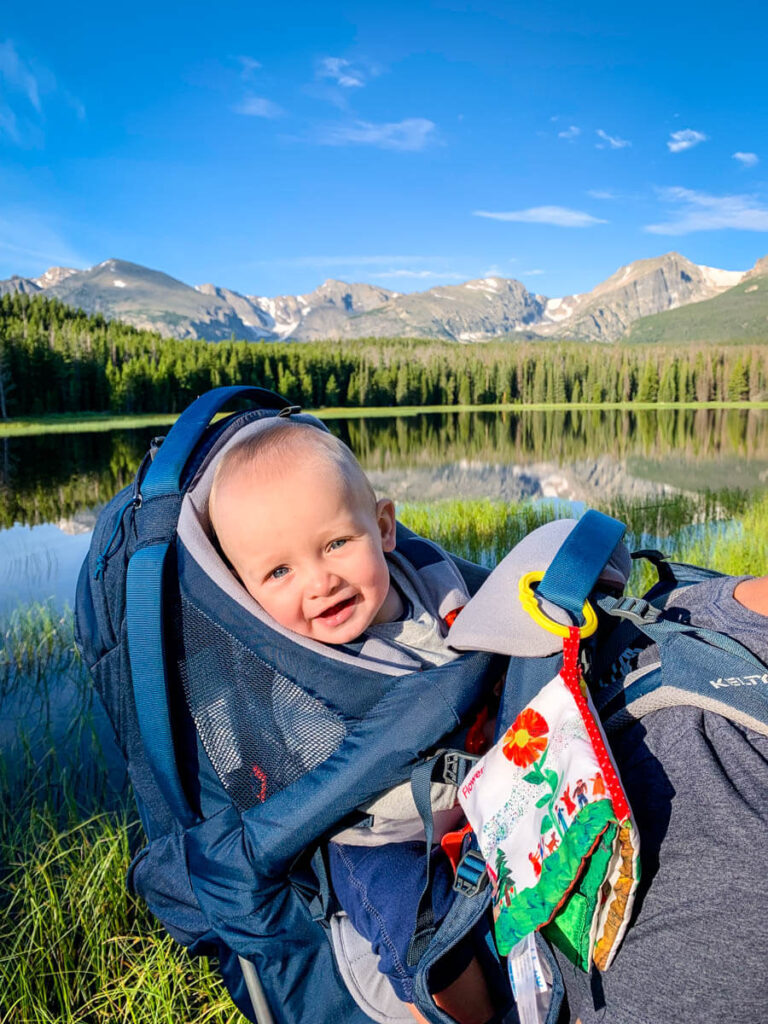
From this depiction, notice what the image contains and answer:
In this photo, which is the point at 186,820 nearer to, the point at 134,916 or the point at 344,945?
the point at 344,945

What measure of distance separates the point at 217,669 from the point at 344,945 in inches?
33.3

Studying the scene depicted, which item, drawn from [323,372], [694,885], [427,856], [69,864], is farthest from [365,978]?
[323,372]

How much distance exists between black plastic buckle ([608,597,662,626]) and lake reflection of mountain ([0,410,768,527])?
15864 mm

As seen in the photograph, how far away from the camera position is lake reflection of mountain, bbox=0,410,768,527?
1844 cm

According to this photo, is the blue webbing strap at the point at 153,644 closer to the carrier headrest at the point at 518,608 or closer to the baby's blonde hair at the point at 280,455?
the baby's blonde hair at the point at 280,455

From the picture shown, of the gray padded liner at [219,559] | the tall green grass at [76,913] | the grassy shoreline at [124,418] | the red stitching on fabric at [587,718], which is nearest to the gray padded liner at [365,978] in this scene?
the gray padded liner at [219,559]

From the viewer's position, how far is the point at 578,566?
57.1 inches

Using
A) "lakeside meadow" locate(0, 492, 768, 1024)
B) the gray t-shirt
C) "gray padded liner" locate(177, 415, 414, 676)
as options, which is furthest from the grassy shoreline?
the gray t-shirt

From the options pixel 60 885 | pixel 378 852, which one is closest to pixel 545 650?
pixel 378 852

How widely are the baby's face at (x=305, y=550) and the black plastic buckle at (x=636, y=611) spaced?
803 mm

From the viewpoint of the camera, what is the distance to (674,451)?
92.5ft

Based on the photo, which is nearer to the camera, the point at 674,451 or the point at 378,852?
the point at 378,852

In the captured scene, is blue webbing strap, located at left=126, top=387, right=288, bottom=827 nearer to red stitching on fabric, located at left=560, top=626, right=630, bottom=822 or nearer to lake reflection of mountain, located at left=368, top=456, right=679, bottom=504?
red stitching on fabric, located at left=560, top=626, right=630, bottom=822

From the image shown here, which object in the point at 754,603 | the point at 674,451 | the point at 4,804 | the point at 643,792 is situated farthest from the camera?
the point at 674,451
